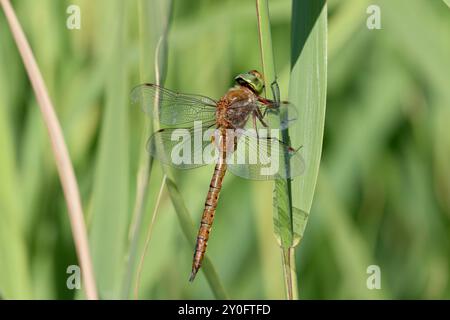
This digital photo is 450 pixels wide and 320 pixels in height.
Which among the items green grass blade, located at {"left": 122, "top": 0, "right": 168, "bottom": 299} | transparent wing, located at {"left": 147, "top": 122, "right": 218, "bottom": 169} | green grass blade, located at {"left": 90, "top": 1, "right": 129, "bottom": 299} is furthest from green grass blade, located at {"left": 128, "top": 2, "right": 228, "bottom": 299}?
transparent wing, located at {"left": 147, "top": 122, "right": 218, "bottom": 169}

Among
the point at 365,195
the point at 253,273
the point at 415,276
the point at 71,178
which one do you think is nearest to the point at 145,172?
the point at 71,178

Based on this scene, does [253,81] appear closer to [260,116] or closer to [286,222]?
[260,116]

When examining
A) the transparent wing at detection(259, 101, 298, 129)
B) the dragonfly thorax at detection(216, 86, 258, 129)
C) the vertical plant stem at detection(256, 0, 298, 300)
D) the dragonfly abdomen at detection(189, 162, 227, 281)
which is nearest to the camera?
the vertical plant stem at detection(256, 0, 298, 300)

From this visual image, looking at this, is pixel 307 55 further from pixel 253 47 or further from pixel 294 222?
pixel 253 47

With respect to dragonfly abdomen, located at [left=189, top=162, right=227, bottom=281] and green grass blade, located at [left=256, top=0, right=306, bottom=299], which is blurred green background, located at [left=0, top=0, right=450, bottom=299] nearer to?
dragonfly abdomen, located at [left=189, top=162, right=227, bottom=281]

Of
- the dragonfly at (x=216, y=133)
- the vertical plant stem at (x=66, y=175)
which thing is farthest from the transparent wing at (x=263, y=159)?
the vertical plant stem at (x=66, y=175)
